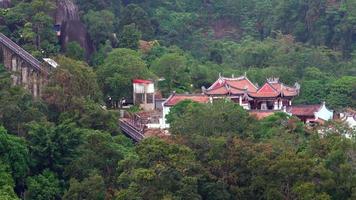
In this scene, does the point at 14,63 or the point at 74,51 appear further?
the point at 74,51

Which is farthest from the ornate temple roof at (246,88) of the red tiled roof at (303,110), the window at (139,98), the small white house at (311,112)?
the window at (139,98)

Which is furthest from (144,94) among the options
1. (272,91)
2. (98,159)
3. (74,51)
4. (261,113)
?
(98,159)

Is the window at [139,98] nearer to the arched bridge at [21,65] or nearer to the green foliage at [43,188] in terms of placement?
the arched bridge at [21,65]

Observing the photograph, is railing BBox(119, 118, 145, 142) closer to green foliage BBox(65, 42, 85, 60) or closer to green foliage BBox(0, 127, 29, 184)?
green foliage BBox(65, 42, 85, 60)

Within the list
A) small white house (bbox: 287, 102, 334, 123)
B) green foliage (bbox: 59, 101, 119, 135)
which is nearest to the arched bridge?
green foliage (bbox: 59, 101, 119, 135)

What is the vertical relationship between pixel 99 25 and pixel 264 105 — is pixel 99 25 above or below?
above

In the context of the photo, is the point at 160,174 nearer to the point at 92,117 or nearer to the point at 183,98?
the point at 92,117

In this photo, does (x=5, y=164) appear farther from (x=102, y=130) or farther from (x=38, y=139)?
(x=102, y=130)

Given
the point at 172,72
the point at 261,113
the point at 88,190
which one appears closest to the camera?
the point at 88,190
